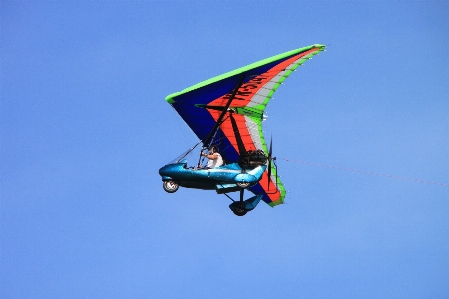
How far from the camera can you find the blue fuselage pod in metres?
37.0

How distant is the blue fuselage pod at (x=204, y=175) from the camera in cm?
3700

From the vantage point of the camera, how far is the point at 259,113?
39375 millimetres

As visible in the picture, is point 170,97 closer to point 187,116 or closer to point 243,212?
point 187,116

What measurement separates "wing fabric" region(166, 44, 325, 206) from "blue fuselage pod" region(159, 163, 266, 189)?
2072 millimetres

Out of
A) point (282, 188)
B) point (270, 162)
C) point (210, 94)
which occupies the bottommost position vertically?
point (282, 188)

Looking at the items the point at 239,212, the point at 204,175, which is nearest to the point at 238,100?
the point at 204,175

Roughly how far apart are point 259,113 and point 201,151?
3100 millimetres

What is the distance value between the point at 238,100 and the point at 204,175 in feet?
11.0

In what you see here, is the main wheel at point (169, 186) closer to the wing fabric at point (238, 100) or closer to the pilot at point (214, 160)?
the pilot at point (214, 160)

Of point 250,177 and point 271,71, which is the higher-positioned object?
point 271,71

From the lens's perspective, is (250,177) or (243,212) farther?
(243,212)

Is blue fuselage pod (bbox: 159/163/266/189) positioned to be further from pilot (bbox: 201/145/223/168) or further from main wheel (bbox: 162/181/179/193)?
pilot (bbox: 201/145/223/168)

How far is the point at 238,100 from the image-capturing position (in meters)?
38.2

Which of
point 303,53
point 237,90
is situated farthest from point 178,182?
point 303,53
